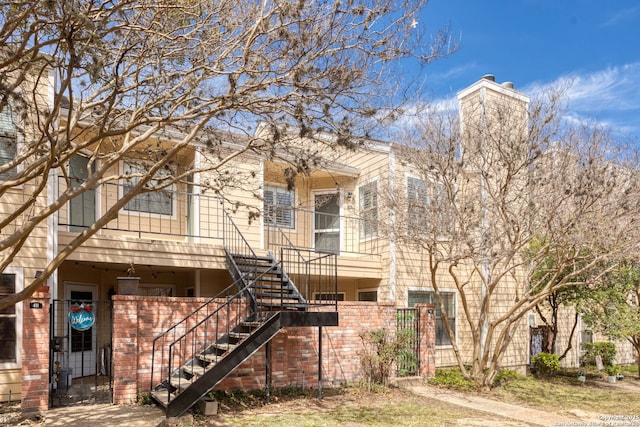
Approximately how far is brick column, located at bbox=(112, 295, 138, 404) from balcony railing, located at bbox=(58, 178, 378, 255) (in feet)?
7.09

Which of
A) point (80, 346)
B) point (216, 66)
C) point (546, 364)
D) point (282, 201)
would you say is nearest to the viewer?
point (216, 66)

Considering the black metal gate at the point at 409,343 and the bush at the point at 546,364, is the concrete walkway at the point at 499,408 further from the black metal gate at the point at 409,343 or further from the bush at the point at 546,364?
the bush at the point at 546,364

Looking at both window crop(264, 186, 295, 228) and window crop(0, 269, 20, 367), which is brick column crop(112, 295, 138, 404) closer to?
window crop(0, 269, 20, 367)

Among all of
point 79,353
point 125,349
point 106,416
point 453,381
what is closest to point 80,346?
point 79,353

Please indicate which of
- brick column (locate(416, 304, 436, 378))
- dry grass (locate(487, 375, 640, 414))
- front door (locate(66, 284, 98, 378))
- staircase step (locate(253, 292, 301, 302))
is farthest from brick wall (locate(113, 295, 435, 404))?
front door (locate(66, 284, 98, 378))

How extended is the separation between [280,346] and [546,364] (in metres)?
7.77

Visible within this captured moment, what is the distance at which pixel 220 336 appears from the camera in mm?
9719

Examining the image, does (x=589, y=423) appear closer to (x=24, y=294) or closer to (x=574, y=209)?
(x=574, y=209)

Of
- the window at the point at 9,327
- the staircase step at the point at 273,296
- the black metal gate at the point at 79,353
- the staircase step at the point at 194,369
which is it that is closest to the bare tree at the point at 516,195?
the staircase step at the point at 273,296

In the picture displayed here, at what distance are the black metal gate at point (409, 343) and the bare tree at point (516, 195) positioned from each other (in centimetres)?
121

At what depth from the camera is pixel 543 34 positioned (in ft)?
38.8

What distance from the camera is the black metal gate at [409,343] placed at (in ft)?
38.5

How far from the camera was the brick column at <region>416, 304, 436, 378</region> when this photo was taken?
39.1ft

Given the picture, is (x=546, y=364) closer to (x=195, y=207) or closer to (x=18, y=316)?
(x=195, y=207)
